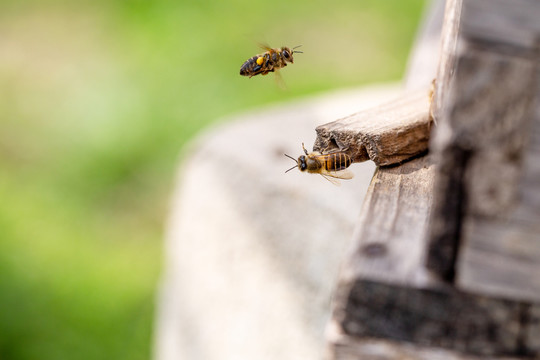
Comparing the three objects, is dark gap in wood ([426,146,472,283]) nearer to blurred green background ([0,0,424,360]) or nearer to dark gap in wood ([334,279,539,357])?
dark gap in wood ([334,279,539,357])

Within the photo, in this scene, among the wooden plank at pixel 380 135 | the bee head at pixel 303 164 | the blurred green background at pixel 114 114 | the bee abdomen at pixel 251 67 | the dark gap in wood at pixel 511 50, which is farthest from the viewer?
the blurred green background at pixel 114 114

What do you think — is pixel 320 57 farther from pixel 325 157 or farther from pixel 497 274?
pixel 497 274

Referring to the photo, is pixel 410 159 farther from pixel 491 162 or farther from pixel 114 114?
pixel 114 114

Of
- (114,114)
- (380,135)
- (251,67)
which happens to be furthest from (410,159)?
(114,114)

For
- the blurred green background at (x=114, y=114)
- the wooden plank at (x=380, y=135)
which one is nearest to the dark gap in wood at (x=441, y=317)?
the wooden plank at (x=380, y=135)

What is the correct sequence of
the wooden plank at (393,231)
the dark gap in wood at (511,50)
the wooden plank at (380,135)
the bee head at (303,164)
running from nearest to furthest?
1. the dark gap in wood at (511,50)
2. the wooden plank at (393,231)
3. the wooden plank at (380,135)
4. the bee head at (303,164)

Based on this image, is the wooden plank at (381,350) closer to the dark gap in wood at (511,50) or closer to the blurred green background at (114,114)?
the dark gap in wood at (511,50)

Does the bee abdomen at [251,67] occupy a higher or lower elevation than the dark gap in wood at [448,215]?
higher
